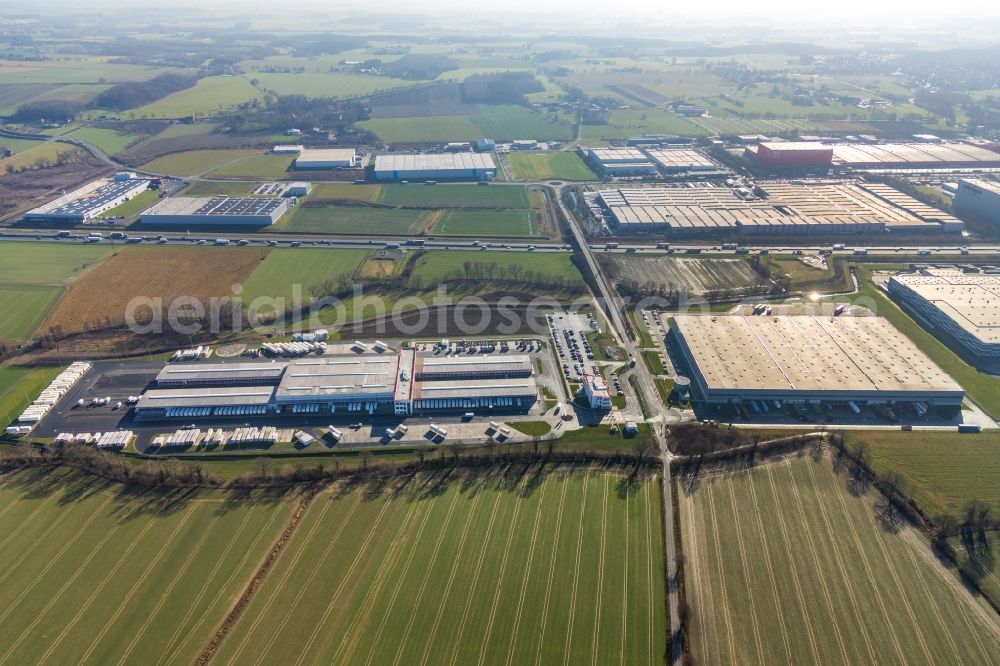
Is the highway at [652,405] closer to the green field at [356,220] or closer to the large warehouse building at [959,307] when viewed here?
the green field at [356,220]

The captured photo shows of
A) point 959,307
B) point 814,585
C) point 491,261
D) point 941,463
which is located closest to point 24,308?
point 491,261

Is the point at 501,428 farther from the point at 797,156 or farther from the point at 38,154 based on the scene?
the point at 38,154

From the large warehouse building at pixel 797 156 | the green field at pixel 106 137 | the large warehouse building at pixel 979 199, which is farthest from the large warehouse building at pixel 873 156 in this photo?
the green field at pixel 106 137

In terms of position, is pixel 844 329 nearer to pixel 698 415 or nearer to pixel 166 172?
pixel 698 415

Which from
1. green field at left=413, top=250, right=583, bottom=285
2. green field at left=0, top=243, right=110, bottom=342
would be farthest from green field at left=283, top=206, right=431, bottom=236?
green field at left=0, top=243, right=110, bottom=342

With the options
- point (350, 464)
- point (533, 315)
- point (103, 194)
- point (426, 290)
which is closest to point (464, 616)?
point (350, 464)

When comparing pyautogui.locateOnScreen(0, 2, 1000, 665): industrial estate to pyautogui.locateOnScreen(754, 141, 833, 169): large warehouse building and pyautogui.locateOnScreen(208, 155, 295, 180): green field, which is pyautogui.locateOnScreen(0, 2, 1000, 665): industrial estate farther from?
pyautogui.locateOnScreen(754, 141, 833, 169): large warehouse building
